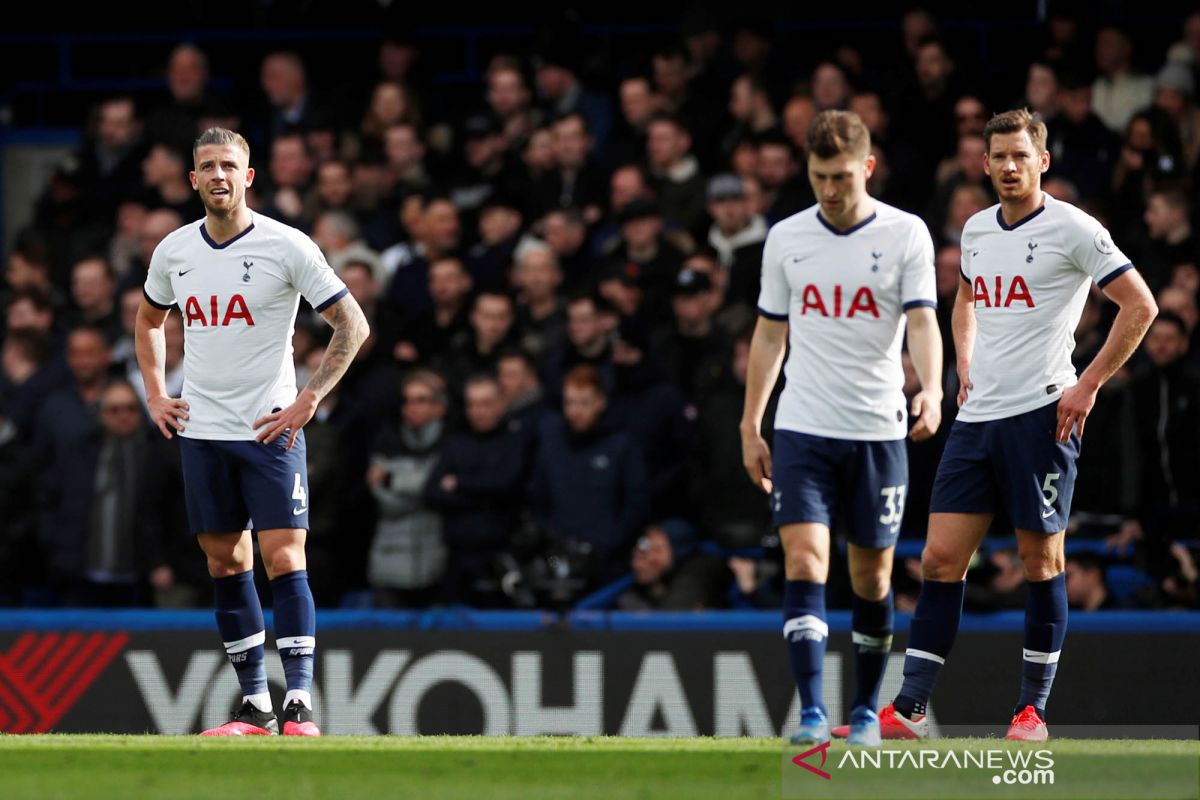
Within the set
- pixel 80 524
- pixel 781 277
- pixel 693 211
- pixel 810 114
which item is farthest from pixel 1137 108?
pixel 80 524

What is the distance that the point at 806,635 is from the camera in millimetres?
7051

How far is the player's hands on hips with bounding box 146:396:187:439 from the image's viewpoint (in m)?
7.98

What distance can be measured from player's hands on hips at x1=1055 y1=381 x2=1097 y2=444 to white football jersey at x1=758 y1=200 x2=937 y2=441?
0.73m

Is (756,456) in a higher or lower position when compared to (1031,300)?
lower

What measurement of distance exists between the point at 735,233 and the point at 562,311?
4.08 feet

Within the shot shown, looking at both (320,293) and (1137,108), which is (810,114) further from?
(320,293)

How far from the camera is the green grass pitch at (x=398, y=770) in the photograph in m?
6.62

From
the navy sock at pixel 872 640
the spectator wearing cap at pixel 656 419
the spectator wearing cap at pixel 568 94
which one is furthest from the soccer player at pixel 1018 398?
the spectator wearing cap at pixel 568 94

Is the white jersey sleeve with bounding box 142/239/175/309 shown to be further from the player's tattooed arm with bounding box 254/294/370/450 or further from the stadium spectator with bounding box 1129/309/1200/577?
the stadium spectator with bounding box 1129/309/1200/577

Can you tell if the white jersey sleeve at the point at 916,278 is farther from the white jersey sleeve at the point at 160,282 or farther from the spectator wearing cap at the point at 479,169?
the spectator wearing cap at the point at 479,169

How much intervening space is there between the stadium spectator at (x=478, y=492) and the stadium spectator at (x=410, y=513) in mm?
101

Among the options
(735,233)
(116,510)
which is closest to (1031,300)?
(735,233)

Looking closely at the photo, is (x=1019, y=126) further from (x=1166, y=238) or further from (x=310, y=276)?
(x=1166, y=238)

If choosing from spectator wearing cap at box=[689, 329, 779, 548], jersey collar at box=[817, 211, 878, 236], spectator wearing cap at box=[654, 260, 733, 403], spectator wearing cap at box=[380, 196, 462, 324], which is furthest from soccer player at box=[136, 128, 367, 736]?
spectator wearing cap at box=[380, 196, 462, 324]
